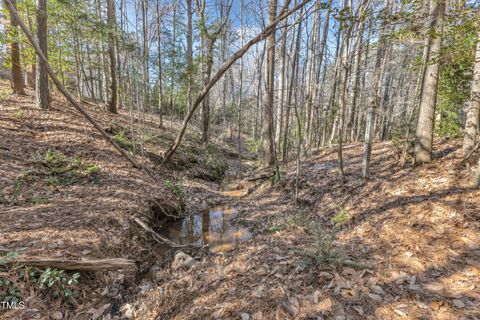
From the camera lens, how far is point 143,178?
6562 mm

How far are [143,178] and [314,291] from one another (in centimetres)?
554

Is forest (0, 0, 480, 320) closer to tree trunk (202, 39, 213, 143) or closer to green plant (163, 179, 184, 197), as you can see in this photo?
green plant (163, 179, 184, 197)

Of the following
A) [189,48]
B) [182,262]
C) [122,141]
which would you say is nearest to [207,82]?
[189,48]

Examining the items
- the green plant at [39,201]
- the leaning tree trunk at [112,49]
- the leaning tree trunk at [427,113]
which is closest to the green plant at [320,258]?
the leaning tree trunk at [427,113]

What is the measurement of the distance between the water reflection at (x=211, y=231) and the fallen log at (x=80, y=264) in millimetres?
1754

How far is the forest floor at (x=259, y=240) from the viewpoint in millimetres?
2410

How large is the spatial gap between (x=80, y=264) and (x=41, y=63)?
290 inches

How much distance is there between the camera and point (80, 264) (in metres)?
2.90

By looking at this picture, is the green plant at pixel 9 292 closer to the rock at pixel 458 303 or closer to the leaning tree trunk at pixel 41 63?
the rock at pixel 458 303

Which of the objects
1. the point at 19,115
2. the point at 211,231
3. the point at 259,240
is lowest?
the point at 211,231

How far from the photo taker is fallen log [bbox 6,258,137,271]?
267 centimetres

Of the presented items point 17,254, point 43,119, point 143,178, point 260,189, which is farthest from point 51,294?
point 43,119

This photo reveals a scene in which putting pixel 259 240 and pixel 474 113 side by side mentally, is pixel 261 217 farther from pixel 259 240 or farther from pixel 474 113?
pixel 474 113

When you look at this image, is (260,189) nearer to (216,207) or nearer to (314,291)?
(216,207)
